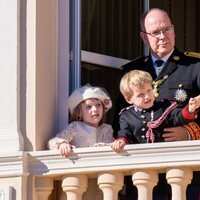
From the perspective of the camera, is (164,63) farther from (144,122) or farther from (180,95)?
(144,122)

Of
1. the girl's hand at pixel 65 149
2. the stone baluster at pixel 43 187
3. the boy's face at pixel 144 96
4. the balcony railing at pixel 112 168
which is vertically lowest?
the stone baluster at pixel 43 187

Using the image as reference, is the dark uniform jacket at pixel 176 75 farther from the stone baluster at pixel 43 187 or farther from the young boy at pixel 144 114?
the stone baluster at pixel 43 187

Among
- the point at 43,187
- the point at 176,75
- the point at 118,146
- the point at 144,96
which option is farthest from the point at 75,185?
the point at 176,75

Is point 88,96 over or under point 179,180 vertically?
over

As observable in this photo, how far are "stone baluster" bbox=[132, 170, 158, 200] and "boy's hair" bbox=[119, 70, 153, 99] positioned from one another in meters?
0.46

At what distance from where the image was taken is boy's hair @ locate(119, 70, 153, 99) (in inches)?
278

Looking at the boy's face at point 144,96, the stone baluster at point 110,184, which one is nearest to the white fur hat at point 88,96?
the boy's face at point 144,96

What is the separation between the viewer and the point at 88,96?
725cm

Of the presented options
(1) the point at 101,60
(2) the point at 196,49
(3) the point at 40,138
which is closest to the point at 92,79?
(1) the point at 101,60

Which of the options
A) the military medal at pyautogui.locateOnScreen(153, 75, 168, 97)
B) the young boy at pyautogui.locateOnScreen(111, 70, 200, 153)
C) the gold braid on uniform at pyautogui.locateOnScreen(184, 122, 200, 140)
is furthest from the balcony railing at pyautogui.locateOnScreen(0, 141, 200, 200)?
the military medal at pyautogui.locateOnScreen(153, 75, 168, 97)

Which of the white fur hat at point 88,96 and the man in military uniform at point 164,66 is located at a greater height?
the man in military uniform at point 164,66

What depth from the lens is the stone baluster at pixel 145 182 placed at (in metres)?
6.92

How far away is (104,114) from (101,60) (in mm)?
468

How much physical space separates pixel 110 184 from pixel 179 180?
0.38 m
